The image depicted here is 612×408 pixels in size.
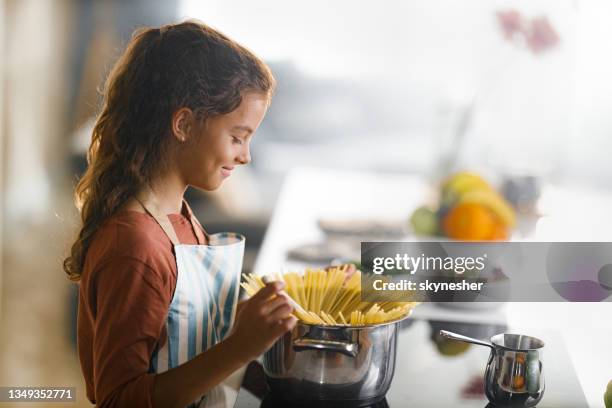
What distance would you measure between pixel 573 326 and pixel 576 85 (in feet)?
1.41

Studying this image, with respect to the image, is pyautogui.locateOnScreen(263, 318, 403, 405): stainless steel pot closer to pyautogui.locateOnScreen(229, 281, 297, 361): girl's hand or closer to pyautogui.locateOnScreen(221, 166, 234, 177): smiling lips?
pyautogui.locateOnScreen(229, 281, 297, 361): girl's hand

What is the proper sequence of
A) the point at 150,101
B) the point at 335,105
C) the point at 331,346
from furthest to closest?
the point at 335,105 < the point at 150,101 < the point at 331,346

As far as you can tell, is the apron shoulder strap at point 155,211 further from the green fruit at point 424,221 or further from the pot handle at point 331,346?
the green fruit at point 424,221

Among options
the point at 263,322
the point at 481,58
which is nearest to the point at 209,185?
the point at 263,322

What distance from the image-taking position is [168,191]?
3.80 feet

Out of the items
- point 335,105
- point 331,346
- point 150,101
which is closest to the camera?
point 331,346

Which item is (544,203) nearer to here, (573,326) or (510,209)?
(510,209)

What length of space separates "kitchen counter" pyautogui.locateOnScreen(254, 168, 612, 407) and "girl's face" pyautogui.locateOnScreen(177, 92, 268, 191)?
24 cm

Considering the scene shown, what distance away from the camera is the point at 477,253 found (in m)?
1.38

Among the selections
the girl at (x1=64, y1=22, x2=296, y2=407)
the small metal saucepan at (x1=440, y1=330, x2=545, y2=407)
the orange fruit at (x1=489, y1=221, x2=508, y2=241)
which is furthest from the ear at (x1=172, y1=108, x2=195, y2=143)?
the orange fruit at (x1=489, y1=221, x2=508, y2=241)

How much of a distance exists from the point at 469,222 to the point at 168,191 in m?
0.57

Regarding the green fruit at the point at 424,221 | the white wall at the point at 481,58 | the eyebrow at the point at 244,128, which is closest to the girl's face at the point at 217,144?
the eyebrow at the point at 244,128

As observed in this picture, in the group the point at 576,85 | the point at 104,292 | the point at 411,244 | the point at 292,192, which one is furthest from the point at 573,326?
the point at 104,292

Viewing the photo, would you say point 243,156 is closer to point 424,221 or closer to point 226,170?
point 226,170
